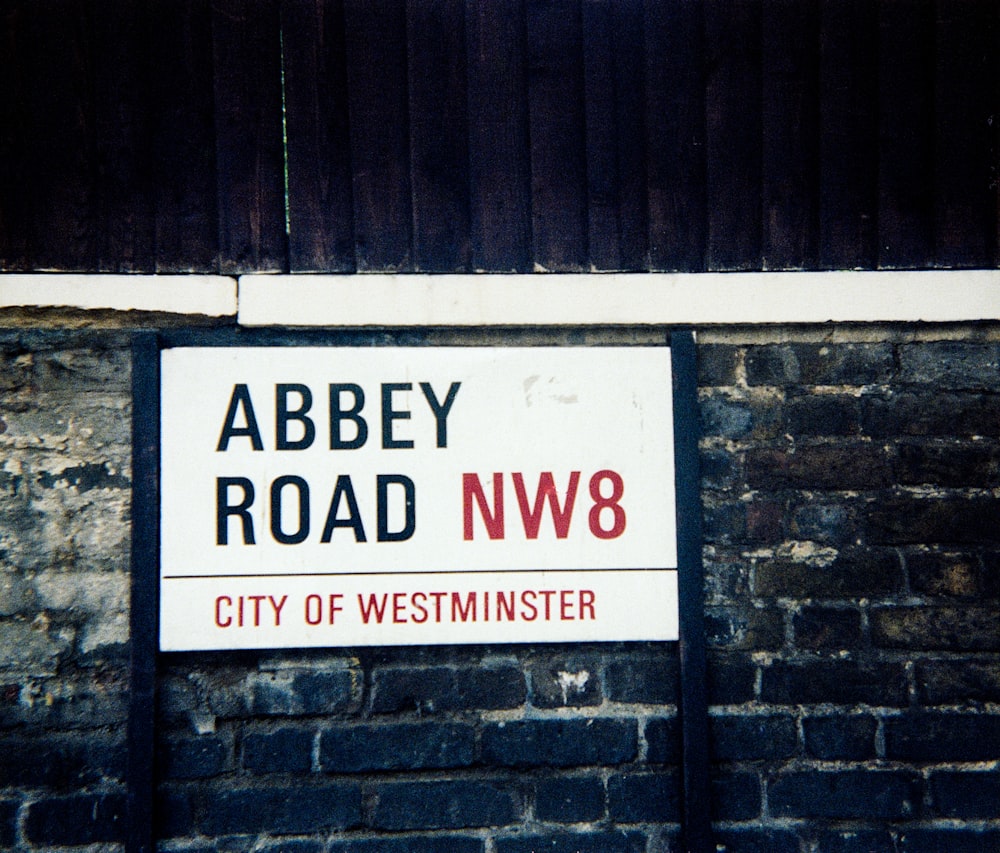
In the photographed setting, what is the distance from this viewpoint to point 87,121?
183 cm

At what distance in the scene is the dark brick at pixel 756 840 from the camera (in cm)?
180

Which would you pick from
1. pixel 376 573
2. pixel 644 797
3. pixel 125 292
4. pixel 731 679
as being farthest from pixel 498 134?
pixel 644 797

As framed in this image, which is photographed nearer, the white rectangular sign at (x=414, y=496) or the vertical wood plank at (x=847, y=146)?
the white rectangular sign at (x=414, y=496)

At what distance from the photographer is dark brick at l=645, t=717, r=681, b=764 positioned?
1801 millimetres

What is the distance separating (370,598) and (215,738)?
1.78 ft

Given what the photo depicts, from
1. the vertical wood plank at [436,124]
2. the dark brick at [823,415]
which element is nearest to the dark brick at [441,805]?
the dark brick at [823,415]

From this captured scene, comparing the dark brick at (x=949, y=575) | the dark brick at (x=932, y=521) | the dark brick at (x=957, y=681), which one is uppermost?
the dark brick at (x=932, y=521)

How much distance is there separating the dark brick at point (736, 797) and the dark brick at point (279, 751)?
1.08 meters

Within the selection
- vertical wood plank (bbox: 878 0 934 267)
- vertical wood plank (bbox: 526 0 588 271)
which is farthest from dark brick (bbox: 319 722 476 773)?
vertical wood plank (bbox: 878 0 934 267)

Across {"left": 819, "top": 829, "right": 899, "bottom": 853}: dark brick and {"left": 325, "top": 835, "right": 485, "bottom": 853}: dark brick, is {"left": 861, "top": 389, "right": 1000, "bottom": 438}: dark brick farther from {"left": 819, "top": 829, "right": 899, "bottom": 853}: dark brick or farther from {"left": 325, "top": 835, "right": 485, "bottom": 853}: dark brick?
{"left": 325, "top": 835, "right": 485, "bottom": 853}: dark brick

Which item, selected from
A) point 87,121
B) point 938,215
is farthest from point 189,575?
point 938,215

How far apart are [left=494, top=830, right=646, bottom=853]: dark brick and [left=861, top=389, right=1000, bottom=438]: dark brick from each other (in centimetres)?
128

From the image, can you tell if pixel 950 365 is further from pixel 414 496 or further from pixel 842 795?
pixel 414 496

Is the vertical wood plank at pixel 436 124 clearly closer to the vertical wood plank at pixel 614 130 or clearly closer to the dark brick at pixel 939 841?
the vertical wood plank at pixel 614 130
